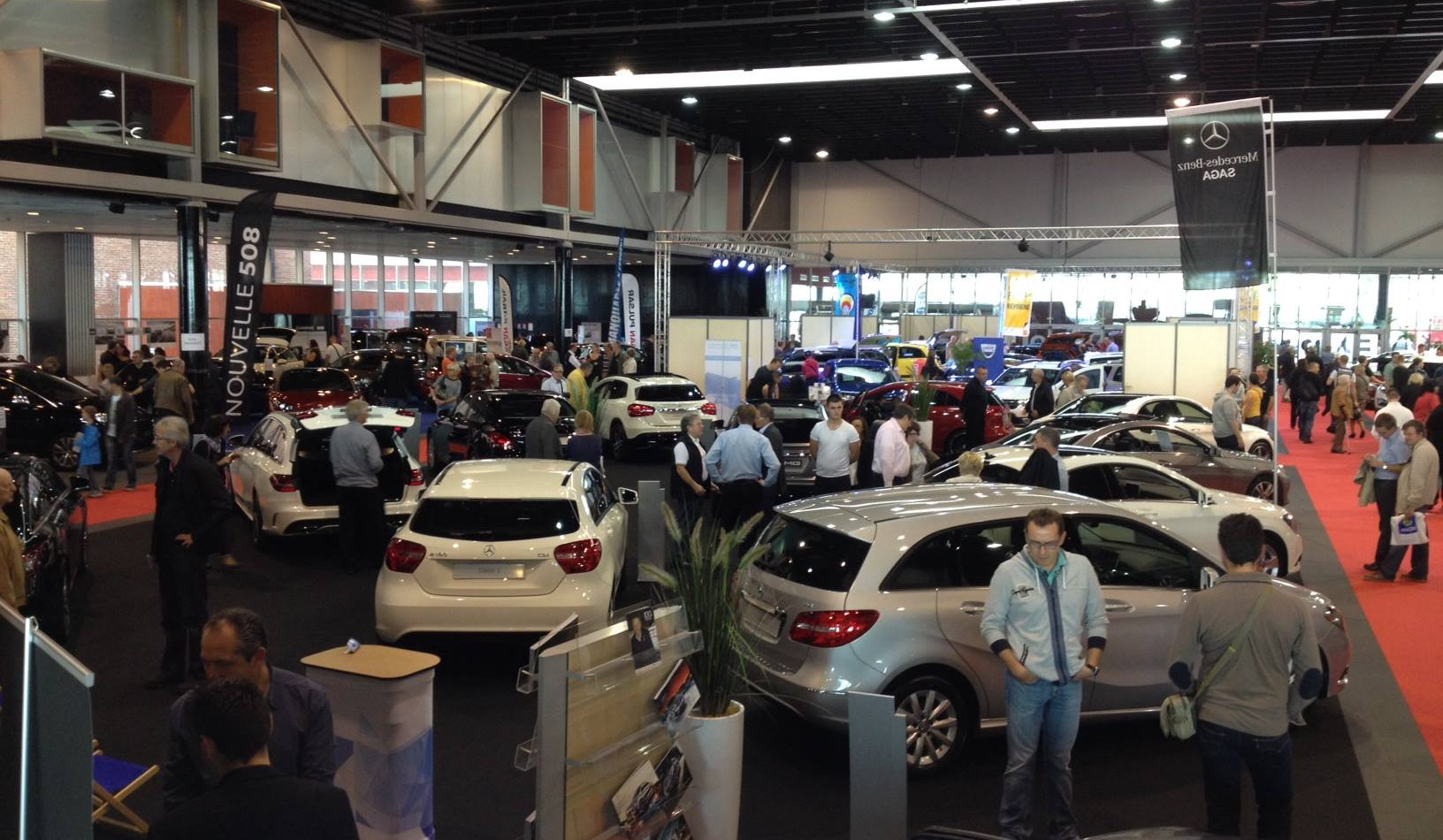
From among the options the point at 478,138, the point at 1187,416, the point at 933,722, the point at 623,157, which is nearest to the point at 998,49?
the point at 1187,416

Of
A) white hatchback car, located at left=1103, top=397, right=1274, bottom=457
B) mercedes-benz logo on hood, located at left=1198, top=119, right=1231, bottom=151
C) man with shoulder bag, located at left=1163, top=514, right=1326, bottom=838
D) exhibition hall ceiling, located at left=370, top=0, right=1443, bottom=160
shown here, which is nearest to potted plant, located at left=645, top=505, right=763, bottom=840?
man with shoulder bag, located at left=1163, top=514, right=1326, bottom=838

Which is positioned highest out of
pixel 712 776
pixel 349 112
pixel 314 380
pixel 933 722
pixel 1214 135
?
pixel 349 112

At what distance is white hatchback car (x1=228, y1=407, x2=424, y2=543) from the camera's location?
11.5 meters

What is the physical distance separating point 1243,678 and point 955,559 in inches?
77.1

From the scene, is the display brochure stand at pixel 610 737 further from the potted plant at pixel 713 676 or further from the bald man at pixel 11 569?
the bald man at pixel 11 569

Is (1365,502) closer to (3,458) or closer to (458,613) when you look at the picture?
(458,613)

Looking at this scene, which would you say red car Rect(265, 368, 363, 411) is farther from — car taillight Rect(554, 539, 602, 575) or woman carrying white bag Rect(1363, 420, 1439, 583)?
woman carrying white bag Rect(1363, 420, 1439, 583)

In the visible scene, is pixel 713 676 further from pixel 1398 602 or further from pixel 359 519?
pixel 1398 602

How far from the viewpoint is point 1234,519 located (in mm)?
4797

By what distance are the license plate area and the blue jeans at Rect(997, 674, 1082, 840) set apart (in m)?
3.65

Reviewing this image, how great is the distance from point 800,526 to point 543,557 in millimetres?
1900

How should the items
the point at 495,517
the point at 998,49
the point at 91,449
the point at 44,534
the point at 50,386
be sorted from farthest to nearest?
1. the point at 998,49
2. the point at 50,386
3. the point at 91,449
4. the point at 44,534
5. the point at 495,517

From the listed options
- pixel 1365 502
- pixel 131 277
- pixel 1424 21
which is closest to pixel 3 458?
pixel 1365 502

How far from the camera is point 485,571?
25.5 ft
